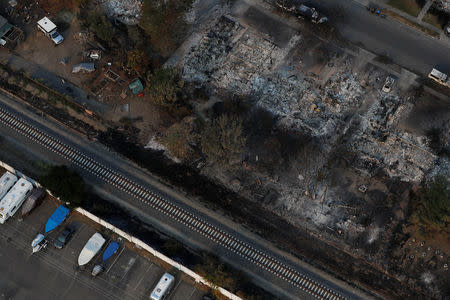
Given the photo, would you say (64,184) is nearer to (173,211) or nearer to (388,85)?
(173,211)

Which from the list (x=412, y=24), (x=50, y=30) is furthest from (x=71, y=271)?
(x=412, y=24)

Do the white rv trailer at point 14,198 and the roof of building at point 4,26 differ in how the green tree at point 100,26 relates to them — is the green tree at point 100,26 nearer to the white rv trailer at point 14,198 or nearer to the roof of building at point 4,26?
the roof of building at point 4,26

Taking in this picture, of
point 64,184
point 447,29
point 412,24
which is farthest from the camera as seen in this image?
point 412,24

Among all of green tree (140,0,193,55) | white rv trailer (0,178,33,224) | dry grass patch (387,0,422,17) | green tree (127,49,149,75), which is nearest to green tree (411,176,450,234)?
dry grass patch (387,0,422,17)

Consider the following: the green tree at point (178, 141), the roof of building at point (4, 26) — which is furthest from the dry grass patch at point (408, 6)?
the roof of building at point (4, 26)

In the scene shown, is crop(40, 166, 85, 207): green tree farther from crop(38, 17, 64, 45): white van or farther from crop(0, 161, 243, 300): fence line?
crop(38, 17, 64, 45): white van
